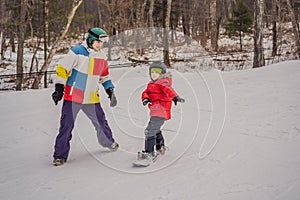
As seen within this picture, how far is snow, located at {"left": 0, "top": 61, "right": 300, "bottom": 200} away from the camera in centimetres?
293

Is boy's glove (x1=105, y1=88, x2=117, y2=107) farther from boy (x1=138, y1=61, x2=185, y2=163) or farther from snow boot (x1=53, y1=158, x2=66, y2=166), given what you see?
snow boot (x1=53, y1=158, x2=66, y2=166)

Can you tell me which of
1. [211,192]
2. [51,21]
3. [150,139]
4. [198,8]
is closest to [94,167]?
[150,139]

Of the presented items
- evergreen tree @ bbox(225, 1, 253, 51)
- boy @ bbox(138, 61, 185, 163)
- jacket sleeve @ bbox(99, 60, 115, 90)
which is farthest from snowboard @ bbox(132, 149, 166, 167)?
evergreen tree @ bbox(225, 1, 253, 51)

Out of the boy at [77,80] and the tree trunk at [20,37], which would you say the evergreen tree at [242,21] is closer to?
the tree trunk at [20,37]

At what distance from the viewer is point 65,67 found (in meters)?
3.69

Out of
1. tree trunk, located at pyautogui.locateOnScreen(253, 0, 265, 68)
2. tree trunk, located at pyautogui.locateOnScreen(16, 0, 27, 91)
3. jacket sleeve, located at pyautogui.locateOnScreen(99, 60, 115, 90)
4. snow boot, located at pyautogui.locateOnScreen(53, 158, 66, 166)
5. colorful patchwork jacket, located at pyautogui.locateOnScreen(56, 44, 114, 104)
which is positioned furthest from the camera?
tree trunk, located at pyautogui.locateOnScreen(16, 0, 27, 91)

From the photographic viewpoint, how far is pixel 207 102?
22.2 feet

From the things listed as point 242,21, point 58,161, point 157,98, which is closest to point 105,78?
point 157,98

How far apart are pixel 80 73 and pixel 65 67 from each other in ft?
0.73

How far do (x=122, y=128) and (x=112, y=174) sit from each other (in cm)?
203

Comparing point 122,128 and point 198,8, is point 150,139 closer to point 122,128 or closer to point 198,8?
point 122,128

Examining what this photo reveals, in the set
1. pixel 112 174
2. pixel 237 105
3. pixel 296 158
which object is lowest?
pixel 112 174

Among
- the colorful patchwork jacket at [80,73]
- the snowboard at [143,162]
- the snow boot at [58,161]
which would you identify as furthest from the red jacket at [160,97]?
the snow boot at [58,161]

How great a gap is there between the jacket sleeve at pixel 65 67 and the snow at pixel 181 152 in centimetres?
110
